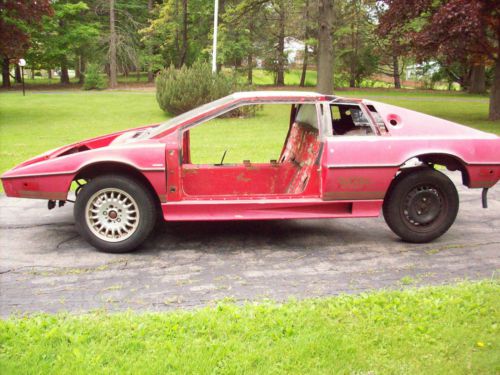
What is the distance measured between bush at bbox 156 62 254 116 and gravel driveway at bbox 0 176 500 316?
14528 millimetres

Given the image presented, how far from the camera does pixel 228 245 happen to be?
220 inches

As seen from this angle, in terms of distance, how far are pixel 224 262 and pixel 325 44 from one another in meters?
19.1

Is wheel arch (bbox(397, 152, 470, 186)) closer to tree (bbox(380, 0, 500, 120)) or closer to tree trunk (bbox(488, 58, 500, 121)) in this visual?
tree (bbox(380, 0, 500, 120))

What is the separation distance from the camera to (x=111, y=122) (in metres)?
19.9

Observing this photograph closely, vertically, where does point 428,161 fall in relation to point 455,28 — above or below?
below

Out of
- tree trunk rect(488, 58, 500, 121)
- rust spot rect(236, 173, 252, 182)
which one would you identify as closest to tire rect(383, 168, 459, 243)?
rust spot rect(236, 173, 252, 182)

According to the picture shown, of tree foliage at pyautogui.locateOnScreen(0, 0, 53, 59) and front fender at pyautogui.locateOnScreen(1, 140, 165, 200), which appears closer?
front fender at pyautogui.locateOnScreen(1, 140, 165, 200)

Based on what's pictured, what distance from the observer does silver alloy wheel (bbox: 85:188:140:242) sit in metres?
5.20

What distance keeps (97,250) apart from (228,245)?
4.24ft

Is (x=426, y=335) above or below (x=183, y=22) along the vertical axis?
below

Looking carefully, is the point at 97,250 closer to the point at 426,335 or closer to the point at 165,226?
the point at 165,226

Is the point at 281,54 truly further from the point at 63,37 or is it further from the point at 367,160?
the point at 367,160

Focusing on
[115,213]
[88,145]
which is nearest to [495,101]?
[88,145]

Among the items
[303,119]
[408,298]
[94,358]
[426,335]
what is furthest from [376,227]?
[94,358]
